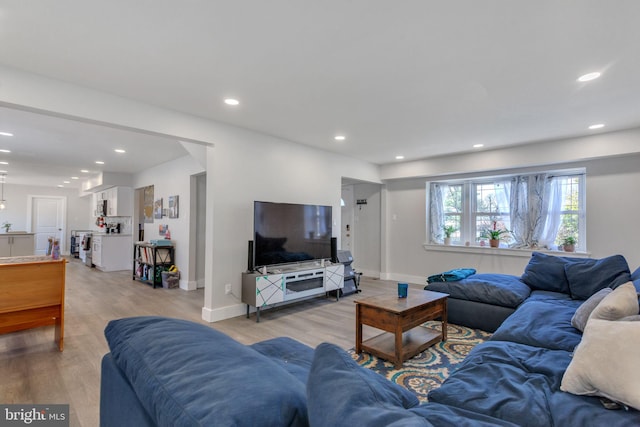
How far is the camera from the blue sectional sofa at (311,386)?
0.68 meters

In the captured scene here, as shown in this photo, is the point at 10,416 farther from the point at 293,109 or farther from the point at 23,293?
the point at 293,109

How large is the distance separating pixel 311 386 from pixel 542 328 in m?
2.18

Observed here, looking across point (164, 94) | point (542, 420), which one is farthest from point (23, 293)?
point (542, 420)

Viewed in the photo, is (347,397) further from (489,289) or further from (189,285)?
(189,285)

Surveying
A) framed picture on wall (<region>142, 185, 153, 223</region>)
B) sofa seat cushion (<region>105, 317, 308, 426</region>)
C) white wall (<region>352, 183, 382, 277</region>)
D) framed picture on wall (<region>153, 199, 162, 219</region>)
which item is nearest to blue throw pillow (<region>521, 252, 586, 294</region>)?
white wall (<region>352, 183, 382, 277</region>)

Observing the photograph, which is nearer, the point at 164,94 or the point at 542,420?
the point at 542,420

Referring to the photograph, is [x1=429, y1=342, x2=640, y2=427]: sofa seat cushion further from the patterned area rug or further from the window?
the window

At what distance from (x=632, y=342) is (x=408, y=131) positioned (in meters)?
3.43

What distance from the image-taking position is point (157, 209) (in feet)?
21.7

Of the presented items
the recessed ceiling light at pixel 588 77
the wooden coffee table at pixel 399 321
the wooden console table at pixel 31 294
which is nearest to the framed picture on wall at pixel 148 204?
the wooden console table at pixel 31 294

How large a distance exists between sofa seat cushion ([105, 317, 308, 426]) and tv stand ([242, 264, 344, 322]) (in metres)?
2.68

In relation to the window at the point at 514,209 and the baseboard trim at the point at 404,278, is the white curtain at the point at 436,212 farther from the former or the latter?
the baseboard trim at the point at 404,278

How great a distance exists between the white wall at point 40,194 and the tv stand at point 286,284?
10.2 meters

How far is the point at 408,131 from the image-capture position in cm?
423
